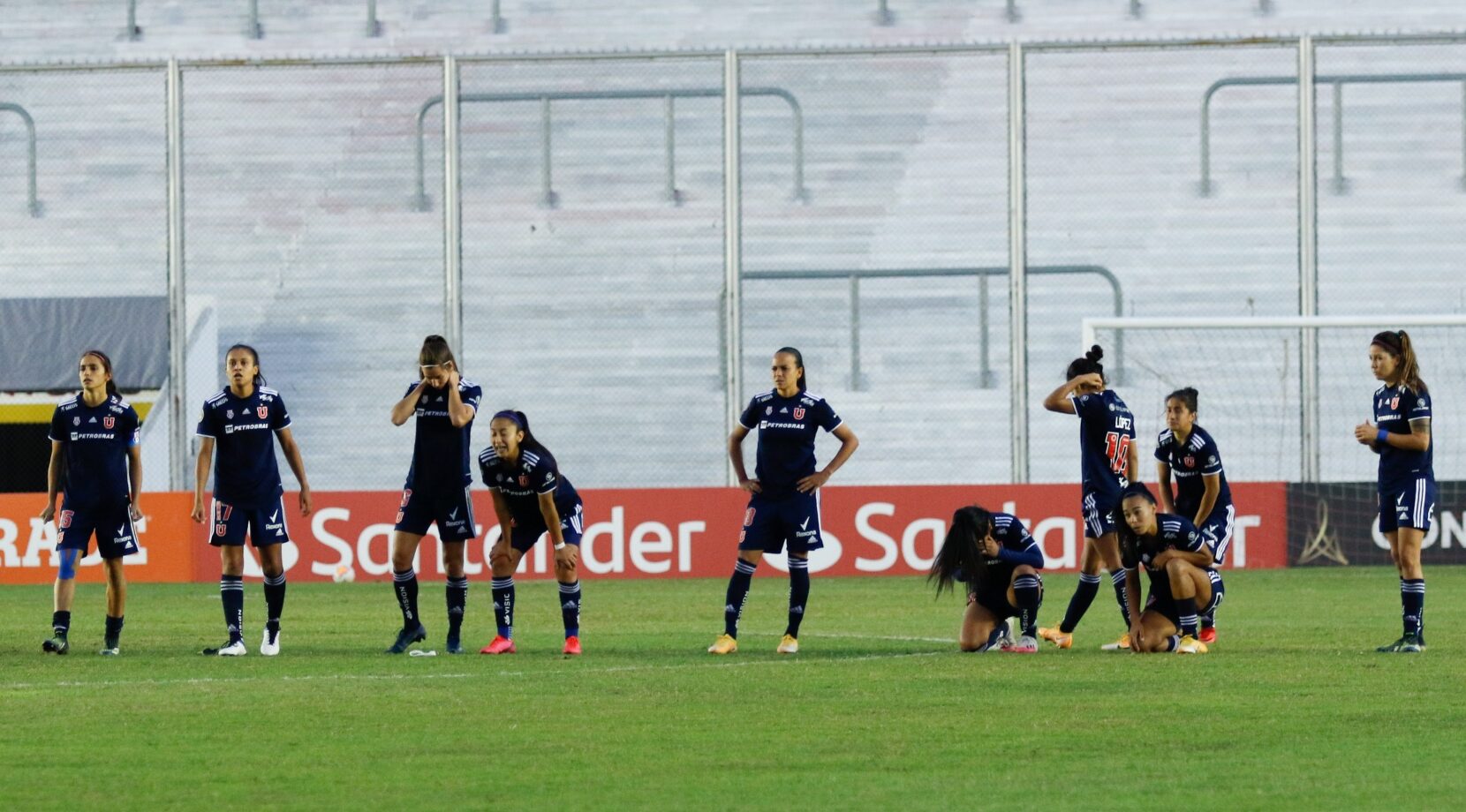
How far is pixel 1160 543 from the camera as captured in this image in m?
13.1

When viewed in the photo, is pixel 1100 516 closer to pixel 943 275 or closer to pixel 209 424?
pixel 209 424

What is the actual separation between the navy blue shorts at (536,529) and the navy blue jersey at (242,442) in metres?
1.47

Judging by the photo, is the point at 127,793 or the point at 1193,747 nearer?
the point at 127,793

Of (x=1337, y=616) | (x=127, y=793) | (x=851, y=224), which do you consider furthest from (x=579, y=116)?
(x=127, y=793)

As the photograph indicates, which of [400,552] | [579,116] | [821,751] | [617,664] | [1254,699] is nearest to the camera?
[821,751]

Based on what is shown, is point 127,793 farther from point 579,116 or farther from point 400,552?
point 579,116

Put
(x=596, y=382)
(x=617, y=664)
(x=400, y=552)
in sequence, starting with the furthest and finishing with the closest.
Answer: (x=596, y=382)
(x=400, y=552)
(x=617, y=664)

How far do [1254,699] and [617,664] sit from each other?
376 cm

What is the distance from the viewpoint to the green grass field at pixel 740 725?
749cm

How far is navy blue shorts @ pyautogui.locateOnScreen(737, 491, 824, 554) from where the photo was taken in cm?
1349

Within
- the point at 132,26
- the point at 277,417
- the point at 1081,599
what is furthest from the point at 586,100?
the point at 1081,599

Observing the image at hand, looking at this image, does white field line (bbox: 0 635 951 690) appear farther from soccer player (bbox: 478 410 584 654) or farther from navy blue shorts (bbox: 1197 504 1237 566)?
navy blue shorts (bbox: 1197 504 1237 566)

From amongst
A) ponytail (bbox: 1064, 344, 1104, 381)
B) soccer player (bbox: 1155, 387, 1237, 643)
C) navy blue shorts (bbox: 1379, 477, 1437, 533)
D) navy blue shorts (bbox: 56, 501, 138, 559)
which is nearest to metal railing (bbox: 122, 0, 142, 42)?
navy blue shorts (bbox: 56, 501, 138, 559)

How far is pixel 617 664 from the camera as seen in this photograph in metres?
12.3
